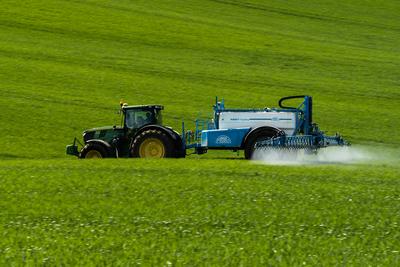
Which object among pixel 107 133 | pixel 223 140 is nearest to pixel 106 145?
pixel 107 133

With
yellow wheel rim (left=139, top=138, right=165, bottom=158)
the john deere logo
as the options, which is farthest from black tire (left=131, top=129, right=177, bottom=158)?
the john deere logo

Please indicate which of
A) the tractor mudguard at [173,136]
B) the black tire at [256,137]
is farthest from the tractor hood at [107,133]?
the black tire at [256,137]

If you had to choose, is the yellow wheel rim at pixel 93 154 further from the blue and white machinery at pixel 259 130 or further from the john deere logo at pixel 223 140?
the john deere logo at pixel 223 140

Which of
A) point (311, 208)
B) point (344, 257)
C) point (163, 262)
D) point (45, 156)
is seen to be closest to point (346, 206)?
point (311, 208)

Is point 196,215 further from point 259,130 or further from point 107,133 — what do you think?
point 107,133

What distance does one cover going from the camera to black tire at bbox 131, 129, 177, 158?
73.3 ft

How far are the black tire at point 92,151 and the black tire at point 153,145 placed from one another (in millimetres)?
1123

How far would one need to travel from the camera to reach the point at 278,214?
1377cm

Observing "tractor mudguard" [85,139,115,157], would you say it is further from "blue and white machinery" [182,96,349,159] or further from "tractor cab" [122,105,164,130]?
"blue and white machinery" [182,96,349,159]

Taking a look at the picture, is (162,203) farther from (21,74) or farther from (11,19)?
(11,19)

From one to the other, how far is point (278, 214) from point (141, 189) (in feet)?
10.8

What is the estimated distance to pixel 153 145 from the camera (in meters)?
22.5

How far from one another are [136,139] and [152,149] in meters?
0.52

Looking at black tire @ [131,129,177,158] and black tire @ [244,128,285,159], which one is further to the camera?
black tire @ [244,128,285,159]
